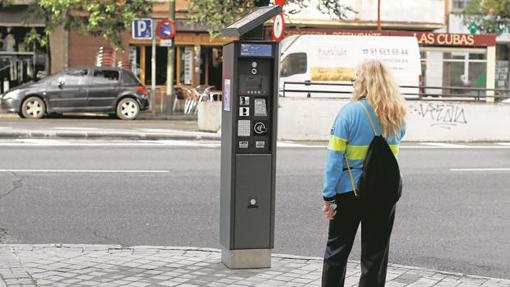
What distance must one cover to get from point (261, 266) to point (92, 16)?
21302 mm

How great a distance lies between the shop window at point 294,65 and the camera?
2642cm

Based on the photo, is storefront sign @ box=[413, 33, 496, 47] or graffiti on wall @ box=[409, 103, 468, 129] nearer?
graffiti on wall @ box=[409, 103, 468, 129]

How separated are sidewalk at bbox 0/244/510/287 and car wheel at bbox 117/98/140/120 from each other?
1834cm

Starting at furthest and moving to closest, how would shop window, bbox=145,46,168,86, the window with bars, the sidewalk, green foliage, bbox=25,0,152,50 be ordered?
the window with bars
shop window, bbox=145,46,168,86
green foliage, bbox=25,0,152,50
the sidewalk

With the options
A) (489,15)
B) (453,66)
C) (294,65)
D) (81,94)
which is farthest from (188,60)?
(489,15)

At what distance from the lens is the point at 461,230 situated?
9312 millimetres

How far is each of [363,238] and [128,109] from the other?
20.7m

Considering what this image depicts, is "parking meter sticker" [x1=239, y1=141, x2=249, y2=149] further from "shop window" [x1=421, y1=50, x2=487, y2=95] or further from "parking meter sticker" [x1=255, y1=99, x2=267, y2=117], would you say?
"shop window" [x1=421, y1=50, x2=487, y2=95]

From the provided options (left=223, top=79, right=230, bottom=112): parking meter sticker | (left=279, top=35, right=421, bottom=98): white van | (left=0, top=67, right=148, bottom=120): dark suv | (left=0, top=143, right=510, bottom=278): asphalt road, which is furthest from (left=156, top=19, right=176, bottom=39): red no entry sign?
(left=223, top=79, right=230, bottom=112): parking meter sticker

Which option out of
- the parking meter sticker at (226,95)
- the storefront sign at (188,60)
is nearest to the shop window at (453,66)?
the storefront sign at (188,60)

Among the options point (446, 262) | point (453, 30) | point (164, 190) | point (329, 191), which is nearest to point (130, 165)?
point (164, 190)

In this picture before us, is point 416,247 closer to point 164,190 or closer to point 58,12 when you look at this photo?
point 164,190

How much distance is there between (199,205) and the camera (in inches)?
408

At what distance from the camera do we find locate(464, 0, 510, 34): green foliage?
105 ft
